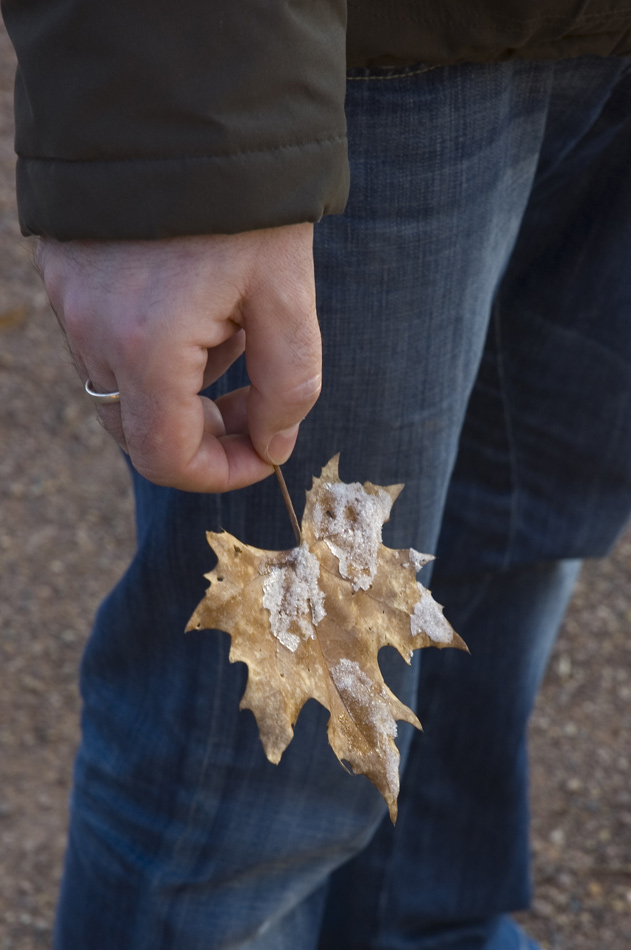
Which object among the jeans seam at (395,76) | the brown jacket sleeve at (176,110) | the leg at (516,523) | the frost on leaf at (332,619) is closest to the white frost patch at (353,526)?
the frost on leaf at (332,619)

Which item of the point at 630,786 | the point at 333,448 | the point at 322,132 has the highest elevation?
the point at 322,132

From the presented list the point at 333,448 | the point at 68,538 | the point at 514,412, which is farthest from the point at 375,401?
the point at 68,538

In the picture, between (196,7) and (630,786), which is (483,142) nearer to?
(196,7)

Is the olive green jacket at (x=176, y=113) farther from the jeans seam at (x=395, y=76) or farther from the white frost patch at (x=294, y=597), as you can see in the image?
the white frost patch at (x=294, y=597)

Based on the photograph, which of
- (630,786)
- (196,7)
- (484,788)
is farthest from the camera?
(630,786)

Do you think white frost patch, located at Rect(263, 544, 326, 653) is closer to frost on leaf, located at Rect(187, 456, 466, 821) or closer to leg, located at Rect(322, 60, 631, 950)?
frost on leaf, located at Rect(187, 456, 466, 821)

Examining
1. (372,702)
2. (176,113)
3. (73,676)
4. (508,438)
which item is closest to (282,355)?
(176,113)

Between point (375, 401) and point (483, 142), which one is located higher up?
Answer: point (483, 142)

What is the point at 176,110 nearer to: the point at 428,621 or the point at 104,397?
the point at 104,397
